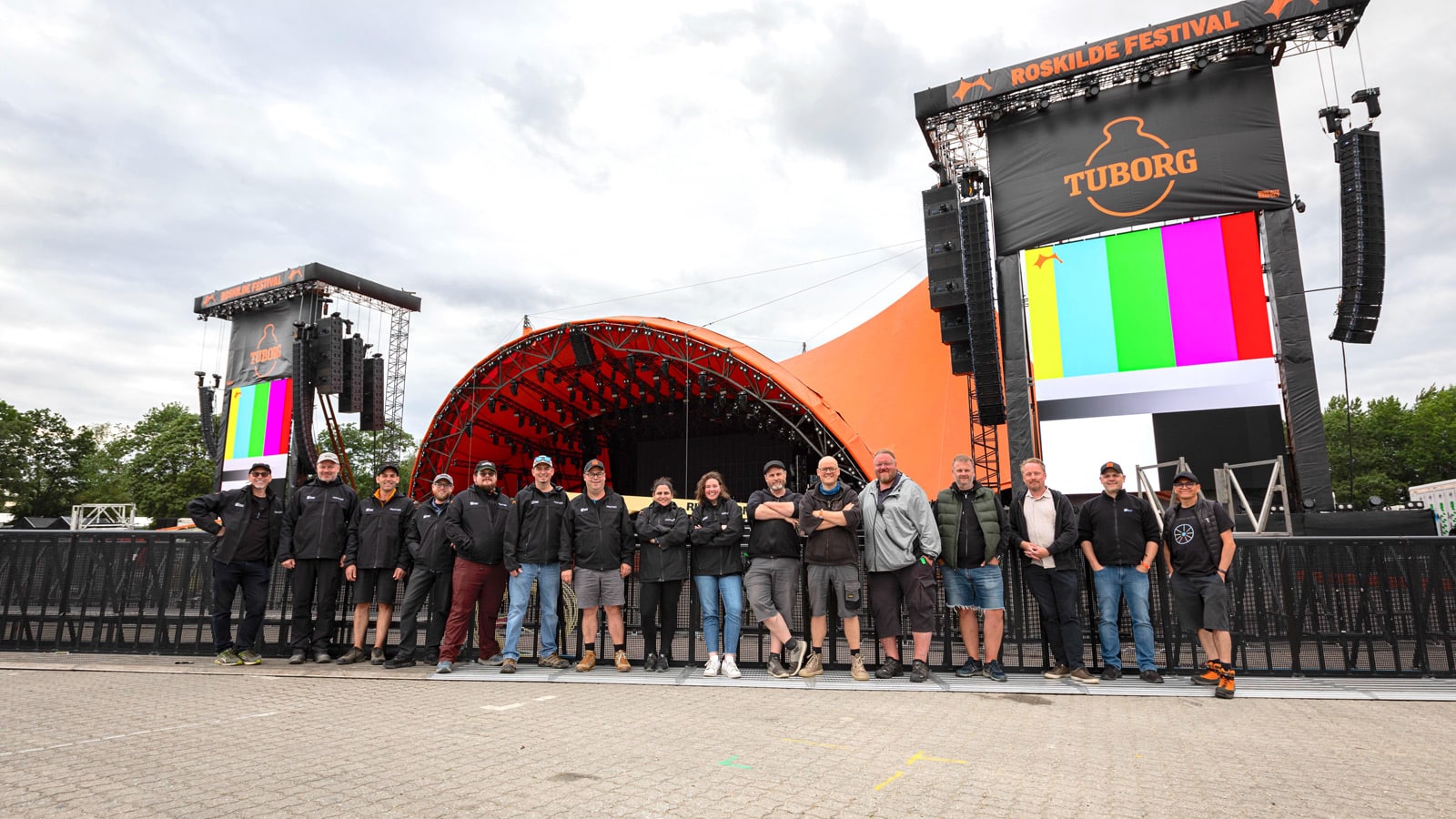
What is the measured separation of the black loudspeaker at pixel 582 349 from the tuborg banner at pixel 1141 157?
896 centimetres

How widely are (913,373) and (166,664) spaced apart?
519 inches

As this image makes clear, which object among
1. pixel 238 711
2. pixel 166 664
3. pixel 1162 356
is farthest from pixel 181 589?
pixel 1162 356

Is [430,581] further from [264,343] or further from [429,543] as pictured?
[264,343]

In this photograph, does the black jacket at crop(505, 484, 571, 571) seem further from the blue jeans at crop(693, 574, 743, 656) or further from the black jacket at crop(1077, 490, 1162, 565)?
the black jacket at crop(1077, 490, 1162, 565)

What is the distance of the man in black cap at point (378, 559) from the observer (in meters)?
5.36

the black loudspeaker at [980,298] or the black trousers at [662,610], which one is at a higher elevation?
the black loudspeaker at [980,298]

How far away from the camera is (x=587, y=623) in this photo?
5047mm

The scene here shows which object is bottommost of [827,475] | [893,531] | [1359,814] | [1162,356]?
[1359,814]

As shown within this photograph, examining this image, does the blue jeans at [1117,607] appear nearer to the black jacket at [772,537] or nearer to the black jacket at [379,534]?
the black jacket at [772,537]

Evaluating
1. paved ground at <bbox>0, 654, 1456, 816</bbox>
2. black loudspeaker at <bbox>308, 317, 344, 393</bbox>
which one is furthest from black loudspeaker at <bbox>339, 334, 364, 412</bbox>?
paved ground at <bbox>0, 654, 1456, 816</bbox>

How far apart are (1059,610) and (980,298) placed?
7.16 meters

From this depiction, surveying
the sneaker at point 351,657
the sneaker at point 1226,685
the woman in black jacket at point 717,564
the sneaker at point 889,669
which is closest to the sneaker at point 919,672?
the sneaker at point 889,669

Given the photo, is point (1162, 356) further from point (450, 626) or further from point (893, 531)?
point (450, 626)

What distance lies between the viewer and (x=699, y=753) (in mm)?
2838
